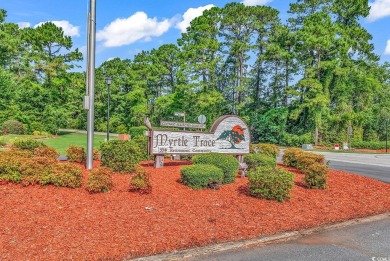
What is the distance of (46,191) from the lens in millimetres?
6902

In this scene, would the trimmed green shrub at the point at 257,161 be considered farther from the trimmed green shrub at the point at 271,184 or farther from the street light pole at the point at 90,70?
the street light pole at the point at 90,70

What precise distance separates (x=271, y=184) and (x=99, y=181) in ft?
12.7

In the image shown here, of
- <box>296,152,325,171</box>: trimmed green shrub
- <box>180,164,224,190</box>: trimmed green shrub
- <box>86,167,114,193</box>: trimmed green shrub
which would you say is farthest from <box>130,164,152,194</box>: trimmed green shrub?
<box>296,152,325,171</box>: trimmed green shrub

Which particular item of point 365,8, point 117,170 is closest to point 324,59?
point 365,8

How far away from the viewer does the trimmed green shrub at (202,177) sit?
7953 mm

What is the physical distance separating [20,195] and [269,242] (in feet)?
16.3

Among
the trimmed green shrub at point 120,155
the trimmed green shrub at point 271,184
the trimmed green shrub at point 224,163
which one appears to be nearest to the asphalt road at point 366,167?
the trimmed green shrub at point 271,184

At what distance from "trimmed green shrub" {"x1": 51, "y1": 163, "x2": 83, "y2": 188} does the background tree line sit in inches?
1075

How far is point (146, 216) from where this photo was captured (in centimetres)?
589

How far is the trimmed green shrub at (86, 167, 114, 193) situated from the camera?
6.95 meters

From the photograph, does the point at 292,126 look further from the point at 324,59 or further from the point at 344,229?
the point at 344,229

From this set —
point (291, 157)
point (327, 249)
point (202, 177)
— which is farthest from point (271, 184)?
point (291, 157)

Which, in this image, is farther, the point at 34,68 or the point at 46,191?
the point at 34,68

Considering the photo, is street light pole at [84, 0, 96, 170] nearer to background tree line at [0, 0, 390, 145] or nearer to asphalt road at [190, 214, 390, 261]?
asphalt road at [190, 214, 390, 261]
